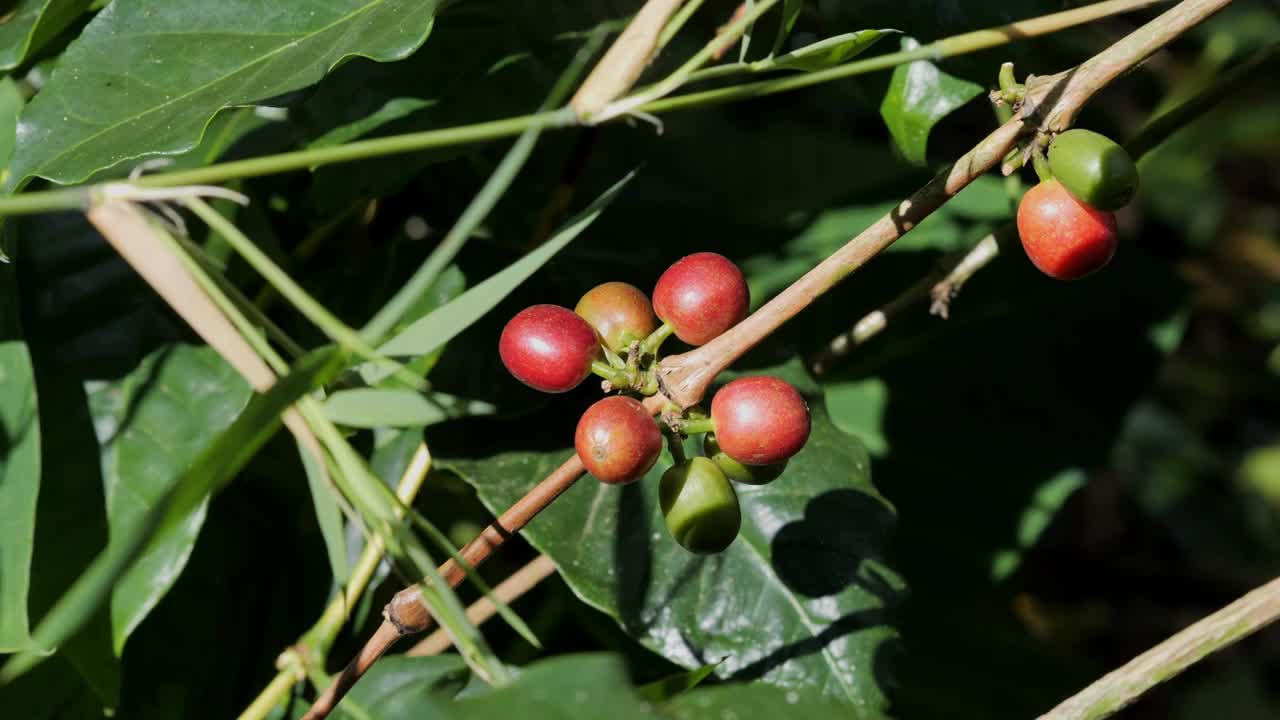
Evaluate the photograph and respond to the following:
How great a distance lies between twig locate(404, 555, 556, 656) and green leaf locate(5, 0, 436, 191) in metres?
0.48

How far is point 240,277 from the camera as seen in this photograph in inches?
51.1

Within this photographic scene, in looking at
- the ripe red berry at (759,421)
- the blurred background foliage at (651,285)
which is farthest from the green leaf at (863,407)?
the ripe red berry at (759,421)

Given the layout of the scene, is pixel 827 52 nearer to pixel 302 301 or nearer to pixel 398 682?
pixel 302 301

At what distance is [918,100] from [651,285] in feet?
1.31

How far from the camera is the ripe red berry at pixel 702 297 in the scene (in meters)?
0.84

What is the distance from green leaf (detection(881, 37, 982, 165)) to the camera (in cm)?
115

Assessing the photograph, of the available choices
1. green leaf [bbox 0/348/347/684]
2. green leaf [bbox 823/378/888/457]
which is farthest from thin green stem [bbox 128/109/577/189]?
green leaf [bbox 823/378/888/457]

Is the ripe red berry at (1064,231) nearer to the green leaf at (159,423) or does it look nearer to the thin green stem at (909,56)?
the thin green stem at (909,56)

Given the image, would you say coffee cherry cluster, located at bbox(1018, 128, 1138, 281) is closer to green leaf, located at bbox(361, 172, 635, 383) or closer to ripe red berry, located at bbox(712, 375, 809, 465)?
ripe red berry, located at bbox(712, 375, 809, 465)

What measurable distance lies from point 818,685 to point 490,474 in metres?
0.37

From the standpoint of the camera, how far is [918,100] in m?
1.17

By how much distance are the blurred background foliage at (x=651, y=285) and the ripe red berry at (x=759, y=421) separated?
0.38 metres

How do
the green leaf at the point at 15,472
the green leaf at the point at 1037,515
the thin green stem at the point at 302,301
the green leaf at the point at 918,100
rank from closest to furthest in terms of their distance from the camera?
the thin green stem at the point at 302,301, the green leaf at the point at 15,472, the green leaf at the point at 918,100, the green leaf at the point at 1037,515

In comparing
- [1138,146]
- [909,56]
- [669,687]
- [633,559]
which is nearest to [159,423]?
[633,559]
